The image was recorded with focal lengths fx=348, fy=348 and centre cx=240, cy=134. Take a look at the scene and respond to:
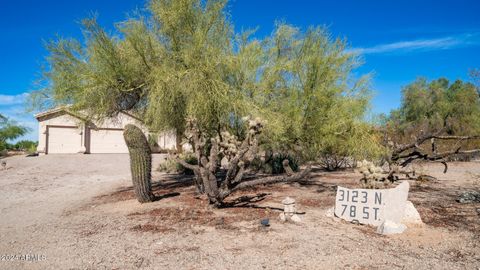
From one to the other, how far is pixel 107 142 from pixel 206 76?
75.4 ft

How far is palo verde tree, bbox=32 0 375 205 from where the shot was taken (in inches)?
317

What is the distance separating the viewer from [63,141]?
27.4 m

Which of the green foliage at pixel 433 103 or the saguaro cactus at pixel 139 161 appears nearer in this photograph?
the saguaro cactus at pixel 139 161

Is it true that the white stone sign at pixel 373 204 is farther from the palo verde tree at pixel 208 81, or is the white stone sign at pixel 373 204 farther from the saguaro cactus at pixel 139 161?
the saguaro cactus at pixel 139 161

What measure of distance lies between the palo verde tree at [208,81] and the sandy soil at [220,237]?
45.8 inches

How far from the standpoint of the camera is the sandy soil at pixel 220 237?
421 cm

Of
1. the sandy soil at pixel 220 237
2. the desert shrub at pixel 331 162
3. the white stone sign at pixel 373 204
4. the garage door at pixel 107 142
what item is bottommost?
the sandy soil at pixel 220 237

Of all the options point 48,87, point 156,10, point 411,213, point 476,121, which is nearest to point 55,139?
point 48,87

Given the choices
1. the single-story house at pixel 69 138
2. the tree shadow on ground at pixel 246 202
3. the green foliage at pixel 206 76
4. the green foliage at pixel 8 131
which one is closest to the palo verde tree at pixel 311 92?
the green foliage at pixel 206 76

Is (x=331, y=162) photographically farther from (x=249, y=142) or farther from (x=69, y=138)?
(x=69, y=138)

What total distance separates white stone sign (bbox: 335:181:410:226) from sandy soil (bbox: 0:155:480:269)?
258 mm

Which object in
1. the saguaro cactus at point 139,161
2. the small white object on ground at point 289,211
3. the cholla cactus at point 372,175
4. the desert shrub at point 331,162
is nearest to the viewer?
the small white object on ground at point 289,211

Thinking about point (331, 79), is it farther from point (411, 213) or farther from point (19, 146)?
point (19, 146)

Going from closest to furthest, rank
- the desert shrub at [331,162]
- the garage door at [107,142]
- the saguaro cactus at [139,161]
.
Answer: the saguaro cactus at [139,161] → the desert shrub at [331,162] → the garage door at [107,142]
